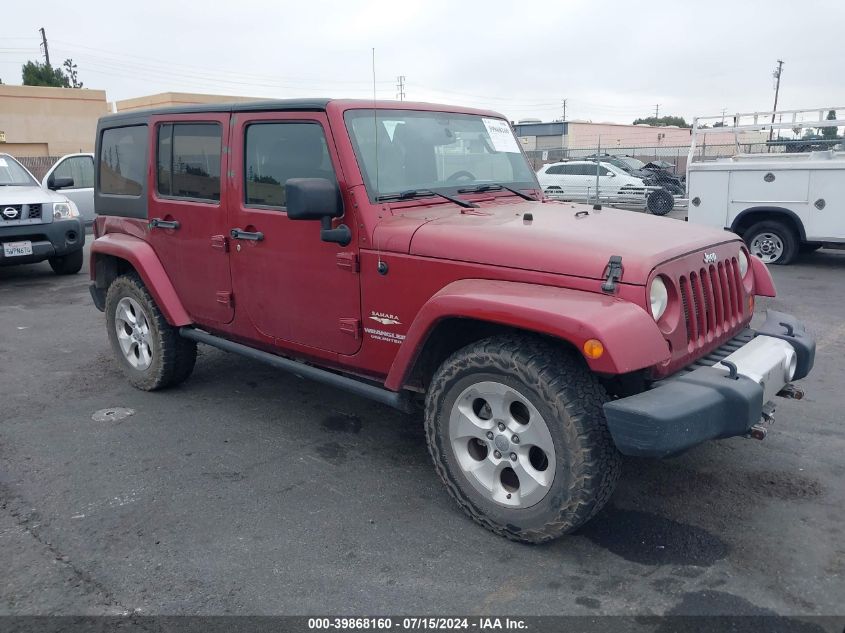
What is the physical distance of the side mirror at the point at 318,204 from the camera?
3428 mm

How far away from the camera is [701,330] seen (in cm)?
329

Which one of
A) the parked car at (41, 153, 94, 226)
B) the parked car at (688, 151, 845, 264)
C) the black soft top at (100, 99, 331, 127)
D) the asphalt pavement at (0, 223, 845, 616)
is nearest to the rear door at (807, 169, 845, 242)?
the parked car at (688, 151, 845, 264)

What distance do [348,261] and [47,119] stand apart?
32.7 metres

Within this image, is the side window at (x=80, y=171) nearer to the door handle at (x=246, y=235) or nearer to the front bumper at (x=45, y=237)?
the front bumper at (x=45, y=237)

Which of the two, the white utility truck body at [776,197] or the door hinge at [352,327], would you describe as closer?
the door hinge at [352,327]

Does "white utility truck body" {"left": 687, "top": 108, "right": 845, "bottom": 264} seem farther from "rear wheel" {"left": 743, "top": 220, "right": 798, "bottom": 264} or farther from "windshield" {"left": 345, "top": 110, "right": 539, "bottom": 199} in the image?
"windshield" {"left": 345, "top": 110, "right": 539, "bottom": 199}

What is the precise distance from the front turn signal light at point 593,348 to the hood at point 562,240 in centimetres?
35

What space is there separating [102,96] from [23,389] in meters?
31.5

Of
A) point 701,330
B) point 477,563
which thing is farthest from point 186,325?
point 701,330

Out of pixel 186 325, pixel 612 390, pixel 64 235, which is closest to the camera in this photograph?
pixel 612 390

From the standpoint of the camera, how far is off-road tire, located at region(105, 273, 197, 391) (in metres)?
5.07

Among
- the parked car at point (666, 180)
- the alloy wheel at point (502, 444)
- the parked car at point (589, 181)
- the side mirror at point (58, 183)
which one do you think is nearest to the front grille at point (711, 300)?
the alloy wheel at point (502, 444)

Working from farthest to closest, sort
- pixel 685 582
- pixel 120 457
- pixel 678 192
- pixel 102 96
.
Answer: pixel 102 96 < pixel 678 192 < pixel 120 457 < pixel 685 582

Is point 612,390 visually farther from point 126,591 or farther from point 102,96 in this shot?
point 102,96
